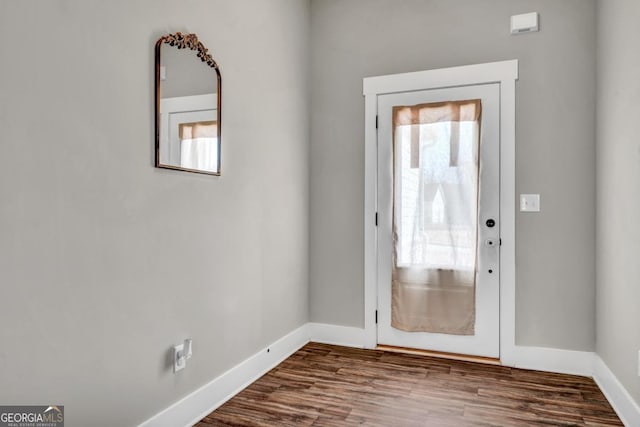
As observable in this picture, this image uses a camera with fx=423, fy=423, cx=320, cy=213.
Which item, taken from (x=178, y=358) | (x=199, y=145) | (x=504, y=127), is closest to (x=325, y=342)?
(x=178, y=358)

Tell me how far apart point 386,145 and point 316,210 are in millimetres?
795

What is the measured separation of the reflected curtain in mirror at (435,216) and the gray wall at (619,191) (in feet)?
2.54

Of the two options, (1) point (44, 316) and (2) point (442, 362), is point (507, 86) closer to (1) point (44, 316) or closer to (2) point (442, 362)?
(2) point (442, 362)

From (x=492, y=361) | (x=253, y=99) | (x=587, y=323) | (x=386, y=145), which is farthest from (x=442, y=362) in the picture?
(x=253, y=99)

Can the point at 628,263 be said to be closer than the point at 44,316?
No

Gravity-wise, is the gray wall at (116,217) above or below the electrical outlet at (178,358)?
above

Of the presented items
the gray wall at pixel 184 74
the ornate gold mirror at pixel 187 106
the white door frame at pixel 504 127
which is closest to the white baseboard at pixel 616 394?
the white door frame at pixel 504 127

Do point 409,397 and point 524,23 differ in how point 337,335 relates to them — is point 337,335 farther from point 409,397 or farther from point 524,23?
point 524,23

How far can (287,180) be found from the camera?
3.25 metres

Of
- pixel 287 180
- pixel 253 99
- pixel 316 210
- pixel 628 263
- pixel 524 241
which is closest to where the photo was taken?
pixel 628 263

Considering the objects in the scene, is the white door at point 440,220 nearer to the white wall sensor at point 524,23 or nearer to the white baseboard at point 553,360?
the white baseboard at point 553,360

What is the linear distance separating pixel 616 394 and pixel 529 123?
5.80 feet

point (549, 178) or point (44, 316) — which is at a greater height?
point (549, 178)

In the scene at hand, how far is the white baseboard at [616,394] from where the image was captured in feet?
6.93
